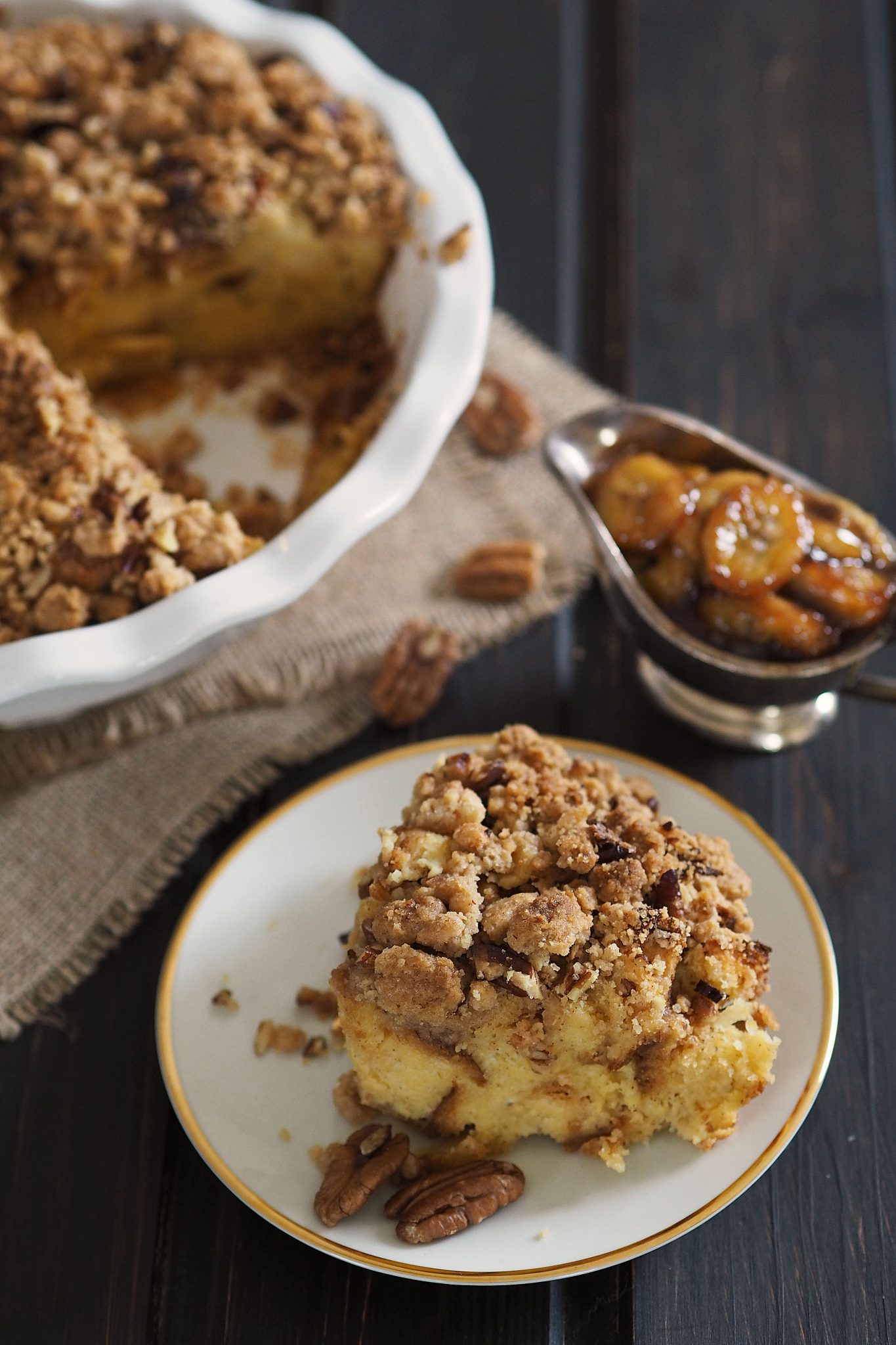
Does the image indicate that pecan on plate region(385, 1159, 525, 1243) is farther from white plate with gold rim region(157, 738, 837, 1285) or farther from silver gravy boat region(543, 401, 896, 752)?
silver gravy boat region(543, 401, 896, 752)

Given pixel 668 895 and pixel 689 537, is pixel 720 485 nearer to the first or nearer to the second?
pixel 689 537

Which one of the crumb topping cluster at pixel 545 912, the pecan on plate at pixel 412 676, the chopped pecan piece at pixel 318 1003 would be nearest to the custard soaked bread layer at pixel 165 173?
the pecan on plate at pixel 412 676

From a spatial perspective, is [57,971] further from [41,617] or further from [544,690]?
[544,690]

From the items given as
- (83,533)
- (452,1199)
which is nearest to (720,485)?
(83,533)

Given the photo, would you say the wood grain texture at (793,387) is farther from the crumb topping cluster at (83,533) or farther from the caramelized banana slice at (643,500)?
the crumb topping cluster at (83,533)

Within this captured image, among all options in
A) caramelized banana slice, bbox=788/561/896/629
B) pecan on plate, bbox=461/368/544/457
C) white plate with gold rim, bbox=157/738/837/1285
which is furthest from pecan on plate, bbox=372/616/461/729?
caramelized banana slice, bbox=788/561/896/629

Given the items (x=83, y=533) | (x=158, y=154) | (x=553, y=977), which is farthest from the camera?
(x=158, y=154)

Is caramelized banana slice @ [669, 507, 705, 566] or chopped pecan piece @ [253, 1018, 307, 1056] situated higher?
caramelized banana slice @ [669, 507, 705, 566]

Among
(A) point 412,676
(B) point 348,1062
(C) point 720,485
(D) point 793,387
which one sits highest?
(C) point 720,485
